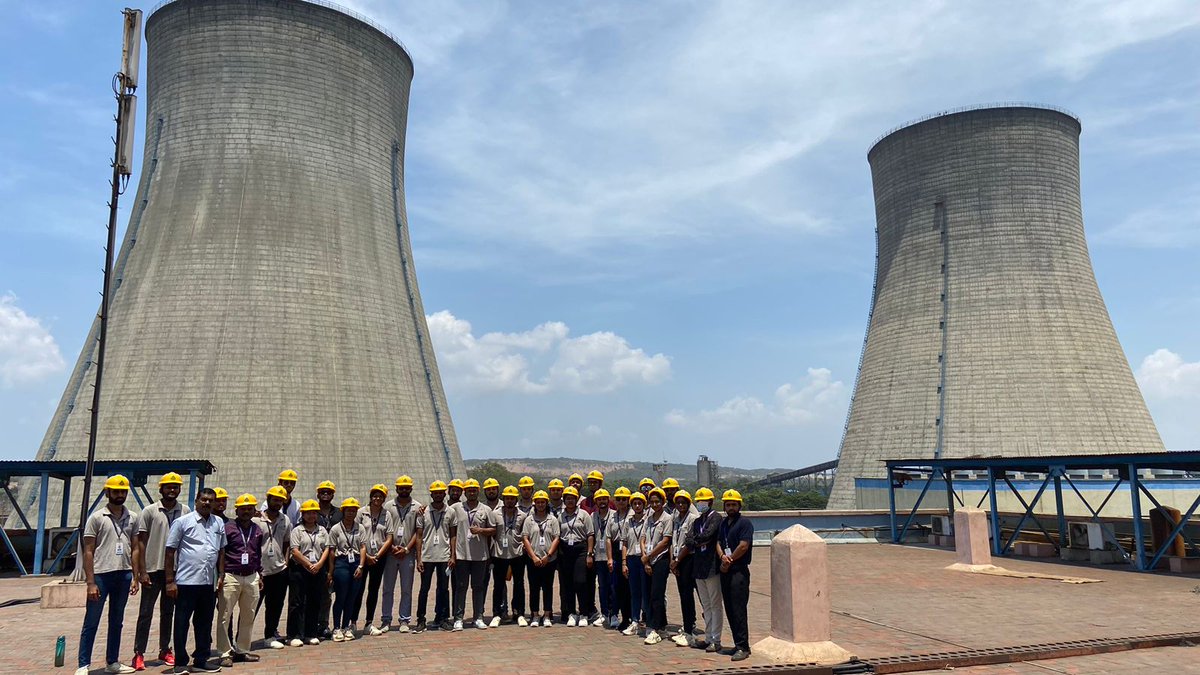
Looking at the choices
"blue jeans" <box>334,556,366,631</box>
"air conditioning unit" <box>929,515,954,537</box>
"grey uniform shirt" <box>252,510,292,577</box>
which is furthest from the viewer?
"air conditioning unit" <box>929,515,954,537</box>

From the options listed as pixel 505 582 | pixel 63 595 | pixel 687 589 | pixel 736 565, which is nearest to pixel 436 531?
pixel 505 582

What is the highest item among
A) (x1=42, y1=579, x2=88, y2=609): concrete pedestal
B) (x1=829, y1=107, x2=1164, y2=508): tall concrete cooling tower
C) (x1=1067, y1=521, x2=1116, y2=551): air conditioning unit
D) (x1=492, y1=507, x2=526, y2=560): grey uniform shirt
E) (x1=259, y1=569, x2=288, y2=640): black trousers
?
(x1=829, y1=107, x2=1164, y2=508): tall concrete cooling tower

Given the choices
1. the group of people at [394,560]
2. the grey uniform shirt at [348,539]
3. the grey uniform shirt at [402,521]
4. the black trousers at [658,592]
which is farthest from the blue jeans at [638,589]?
the grey uniform shirt at [348,539]

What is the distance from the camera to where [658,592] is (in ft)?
28.0

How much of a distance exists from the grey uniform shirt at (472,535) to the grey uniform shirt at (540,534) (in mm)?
450

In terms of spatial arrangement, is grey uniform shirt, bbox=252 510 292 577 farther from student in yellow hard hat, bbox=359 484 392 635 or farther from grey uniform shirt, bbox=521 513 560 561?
grey uniform shirt, bbox=521 513 560 561

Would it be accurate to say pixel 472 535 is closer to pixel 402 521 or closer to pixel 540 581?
pixel 402 521

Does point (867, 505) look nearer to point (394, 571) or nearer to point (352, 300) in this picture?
point (352, 300)

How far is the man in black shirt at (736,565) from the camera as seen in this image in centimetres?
763

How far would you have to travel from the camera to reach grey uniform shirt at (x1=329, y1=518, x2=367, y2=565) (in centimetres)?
837

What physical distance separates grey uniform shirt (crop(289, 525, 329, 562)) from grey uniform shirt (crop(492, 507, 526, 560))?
1885 mm

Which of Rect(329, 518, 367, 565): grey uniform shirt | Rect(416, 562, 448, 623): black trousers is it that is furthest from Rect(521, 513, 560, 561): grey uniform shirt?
Rect(329, 518, 367, 565): grey uniform shirt

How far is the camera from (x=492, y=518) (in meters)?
9.08

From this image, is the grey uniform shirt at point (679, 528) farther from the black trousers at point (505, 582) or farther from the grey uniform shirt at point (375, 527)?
the grey uniform shirt at point (375, 527)
